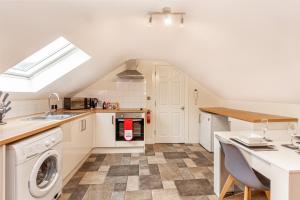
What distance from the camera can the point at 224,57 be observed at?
8.71ft

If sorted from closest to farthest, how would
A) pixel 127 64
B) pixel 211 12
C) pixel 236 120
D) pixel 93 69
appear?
pixel 211 12, pixel 236 120, pixel 93 69, pixel 127 64

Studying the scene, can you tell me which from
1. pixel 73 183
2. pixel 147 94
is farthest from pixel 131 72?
pixel 73 183

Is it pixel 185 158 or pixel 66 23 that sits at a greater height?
pixel 66 23

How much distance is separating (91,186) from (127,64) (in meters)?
2.74

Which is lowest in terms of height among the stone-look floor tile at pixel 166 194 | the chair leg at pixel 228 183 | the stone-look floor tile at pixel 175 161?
the stone-look floor tile at pixel 166 194

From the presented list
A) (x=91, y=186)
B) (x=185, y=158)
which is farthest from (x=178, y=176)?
(x=91, y=186)

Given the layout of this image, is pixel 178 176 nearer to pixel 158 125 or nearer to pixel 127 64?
pixel 158 125

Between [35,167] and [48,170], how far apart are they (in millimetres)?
434

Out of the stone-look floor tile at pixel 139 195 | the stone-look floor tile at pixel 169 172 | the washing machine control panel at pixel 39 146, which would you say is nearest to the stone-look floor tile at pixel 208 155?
the stone-look floor tile at pixel 169 172

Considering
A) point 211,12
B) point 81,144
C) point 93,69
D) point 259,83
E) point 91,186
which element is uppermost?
point 211,12

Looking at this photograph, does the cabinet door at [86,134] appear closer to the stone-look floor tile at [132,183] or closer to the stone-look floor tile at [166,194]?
Result: the stone-look floor tile at [132,183]

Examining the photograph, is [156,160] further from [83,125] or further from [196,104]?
[196,104]

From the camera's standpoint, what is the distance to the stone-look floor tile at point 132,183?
256 centimetres

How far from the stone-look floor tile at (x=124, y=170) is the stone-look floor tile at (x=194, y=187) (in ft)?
2.38
